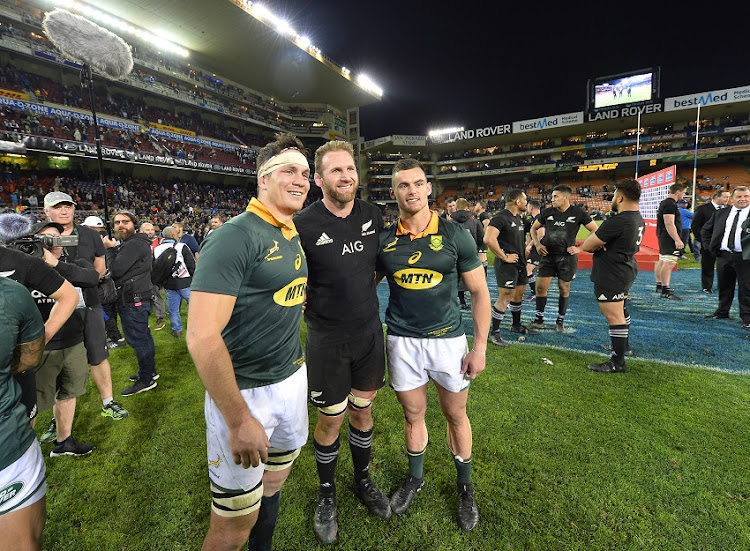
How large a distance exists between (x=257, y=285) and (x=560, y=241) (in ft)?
17.3

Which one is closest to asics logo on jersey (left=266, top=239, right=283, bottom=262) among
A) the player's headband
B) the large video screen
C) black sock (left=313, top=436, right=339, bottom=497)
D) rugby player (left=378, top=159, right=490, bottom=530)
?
the player's headband

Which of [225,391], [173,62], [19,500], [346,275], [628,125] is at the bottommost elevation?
[19,500]

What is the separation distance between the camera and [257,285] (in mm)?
1589

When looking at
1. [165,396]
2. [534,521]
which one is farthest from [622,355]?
[165,396]

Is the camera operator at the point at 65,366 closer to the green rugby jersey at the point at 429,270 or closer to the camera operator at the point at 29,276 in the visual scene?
the camera operator at the point at 29,276

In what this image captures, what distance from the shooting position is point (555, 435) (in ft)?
9.95

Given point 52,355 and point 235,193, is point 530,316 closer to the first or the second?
point 52,355

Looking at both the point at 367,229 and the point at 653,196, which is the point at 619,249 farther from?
the point at 653,196

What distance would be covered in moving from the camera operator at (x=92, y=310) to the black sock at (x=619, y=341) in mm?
5602

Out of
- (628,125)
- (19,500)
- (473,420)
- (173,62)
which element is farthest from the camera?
(628,125)

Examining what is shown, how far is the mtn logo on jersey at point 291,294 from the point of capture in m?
1.68

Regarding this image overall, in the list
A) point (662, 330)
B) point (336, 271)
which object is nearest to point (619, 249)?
point (662, 330)

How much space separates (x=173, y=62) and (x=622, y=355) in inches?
1518

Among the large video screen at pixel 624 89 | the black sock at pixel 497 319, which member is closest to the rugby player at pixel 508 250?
the black sock at pixel 497 319
